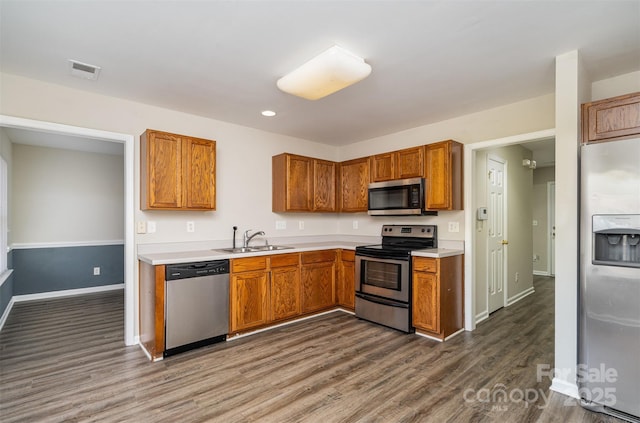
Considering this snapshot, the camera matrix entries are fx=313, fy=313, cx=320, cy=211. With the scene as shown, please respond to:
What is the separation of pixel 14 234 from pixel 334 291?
498 centimetres

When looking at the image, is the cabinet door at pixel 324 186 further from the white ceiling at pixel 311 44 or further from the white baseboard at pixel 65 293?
the white baseboard at pixel 65 293

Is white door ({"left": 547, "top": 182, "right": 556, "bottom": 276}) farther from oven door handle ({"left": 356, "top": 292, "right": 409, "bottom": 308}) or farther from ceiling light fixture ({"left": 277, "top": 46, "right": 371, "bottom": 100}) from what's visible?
ceiling light fixture ({"left": 277, "top": 46, "right": 371, "bottom": 100})

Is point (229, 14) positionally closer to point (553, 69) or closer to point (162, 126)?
point (162, 126)

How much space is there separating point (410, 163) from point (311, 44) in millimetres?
2116

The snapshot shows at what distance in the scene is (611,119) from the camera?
7.13 feet

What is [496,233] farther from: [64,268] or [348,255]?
[64,268]

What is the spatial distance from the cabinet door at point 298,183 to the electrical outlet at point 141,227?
1.68m

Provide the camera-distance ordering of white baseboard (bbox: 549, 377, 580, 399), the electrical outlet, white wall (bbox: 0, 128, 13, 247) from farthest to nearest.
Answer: white wall (bbox: 0, 128, 13, 247) < the electrical outlet < white baseboard (bbox: 549, 377, 580, 399)

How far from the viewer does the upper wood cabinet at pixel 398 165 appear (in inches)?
147

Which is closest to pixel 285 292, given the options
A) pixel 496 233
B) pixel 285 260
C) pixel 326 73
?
pixel 285 260

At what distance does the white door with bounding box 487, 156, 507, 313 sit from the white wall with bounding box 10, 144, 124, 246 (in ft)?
20.0

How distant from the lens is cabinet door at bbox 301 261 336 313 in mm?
3916

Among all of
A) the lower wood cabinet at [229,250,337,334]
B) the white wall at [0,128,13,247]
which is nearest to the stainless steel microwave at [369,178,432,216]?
the lower wood cabinet at [229,250,337,334]

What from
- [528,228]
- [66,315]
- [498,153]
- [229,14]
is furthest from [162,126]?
[528,228]
